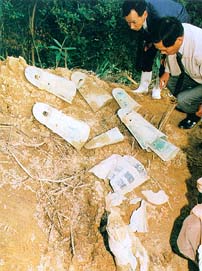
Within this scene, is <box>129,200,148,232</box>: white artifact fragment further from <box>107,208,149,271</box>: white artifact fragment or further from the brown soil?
<box>107,208,149,271</box>: white artifact fragment

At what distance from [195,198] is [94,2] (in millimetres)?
2863

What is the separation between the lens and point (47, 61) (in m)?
5.00

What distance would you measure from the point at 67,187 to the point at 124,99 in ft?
3.16

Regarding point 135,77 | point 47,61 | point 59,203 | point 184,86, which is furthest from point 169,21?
point 47,61

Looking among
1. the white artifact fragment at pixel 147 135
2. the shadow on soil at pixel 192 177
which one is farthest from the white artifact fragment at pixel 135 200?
the white artifact fragment at pixel 147 135

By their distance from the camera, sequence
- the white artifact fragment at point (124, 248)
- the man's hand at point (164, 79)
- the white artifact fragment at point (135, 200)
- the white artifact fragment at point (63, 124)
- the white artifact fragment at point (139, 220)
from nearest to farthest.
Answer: the white artifact fragment at point (124, 248), the white artifact fragment at point (139, 220), the white artifact fragment at point (135, 200), the white artifact fragment at point (63, 124), the man's hand at point (164, 79)

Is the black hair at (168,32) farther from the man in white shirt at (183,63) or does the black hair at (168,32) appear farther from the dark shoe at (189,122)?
the dark shoe at (189,122)

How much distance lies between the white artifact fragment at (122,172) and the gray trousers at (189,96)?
0.69 meters

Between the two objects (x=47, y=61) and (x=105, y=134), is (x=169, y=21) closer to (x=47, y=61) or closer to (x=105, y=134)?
(x=105, y=134)

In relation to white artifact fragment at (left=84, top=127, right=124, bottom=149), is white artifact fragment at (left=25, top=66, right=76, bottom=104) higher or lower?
higher

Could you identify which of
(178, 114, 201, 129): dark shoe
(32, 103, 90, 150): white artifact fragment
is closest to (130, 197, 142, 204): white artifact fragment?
(32, 103, 90, 150): white artifact fragment

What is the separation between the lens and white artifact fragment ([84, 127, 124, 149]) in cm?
294

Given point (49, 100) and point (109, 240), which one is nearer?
point (109, 240)

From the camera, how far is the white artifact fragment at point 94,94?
10.6 ft
